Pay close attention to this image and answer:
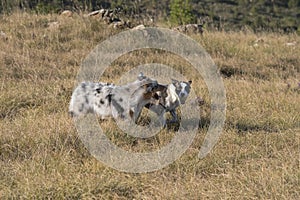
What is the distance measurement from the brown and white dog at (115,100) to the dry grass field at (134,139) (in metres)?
0.15

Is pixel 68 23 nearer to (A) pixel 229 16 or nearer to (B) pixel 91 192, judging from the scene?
(B) pixel 91 192

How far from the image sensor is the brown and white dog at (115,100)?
13.6 ft

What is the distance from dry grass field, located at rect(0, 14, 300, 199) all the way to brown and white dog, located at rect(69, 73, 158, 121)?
0.49 ft

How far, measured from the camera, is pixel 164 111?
4.25 meters

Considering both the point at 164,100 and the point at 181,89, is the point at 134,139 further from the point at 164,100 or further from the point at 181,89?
the point at 181,89

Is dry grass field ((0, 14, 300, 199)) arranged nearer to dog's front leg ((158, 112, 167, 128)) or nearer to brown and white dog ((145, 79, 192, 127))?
dog's front leg ((158, 112, 167, 128))

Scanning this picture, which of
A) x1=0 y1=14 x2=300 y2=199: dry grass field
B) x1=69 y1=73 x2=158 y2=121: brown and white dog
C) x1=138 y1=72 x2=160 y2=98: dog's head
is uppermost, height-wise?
x1=138 y1=72 x2=160 y2=98: dog's head

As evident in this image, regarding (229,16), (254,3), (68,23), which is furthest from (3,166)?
(254,3)

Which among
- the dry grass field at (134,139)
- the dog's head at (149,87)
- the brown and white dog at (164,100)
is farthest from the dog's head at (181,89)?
the dry grass field at (134,139)

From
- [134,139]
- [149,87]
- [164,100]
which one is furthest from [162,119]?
[134,139]

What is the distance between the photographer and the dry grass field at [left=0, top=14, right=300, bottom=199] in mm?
2967

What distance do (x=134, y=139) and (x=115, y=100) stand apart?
0.50 m

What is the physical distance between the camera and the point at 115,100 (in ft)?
13.8

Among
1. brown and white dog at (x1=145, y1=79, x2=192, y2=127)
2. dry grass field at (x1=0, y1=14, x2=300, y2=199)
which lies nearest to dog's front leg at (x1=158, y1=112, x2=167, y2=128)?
brown and white dog at (x1=145, y1=79, x2=192, y2=127)
